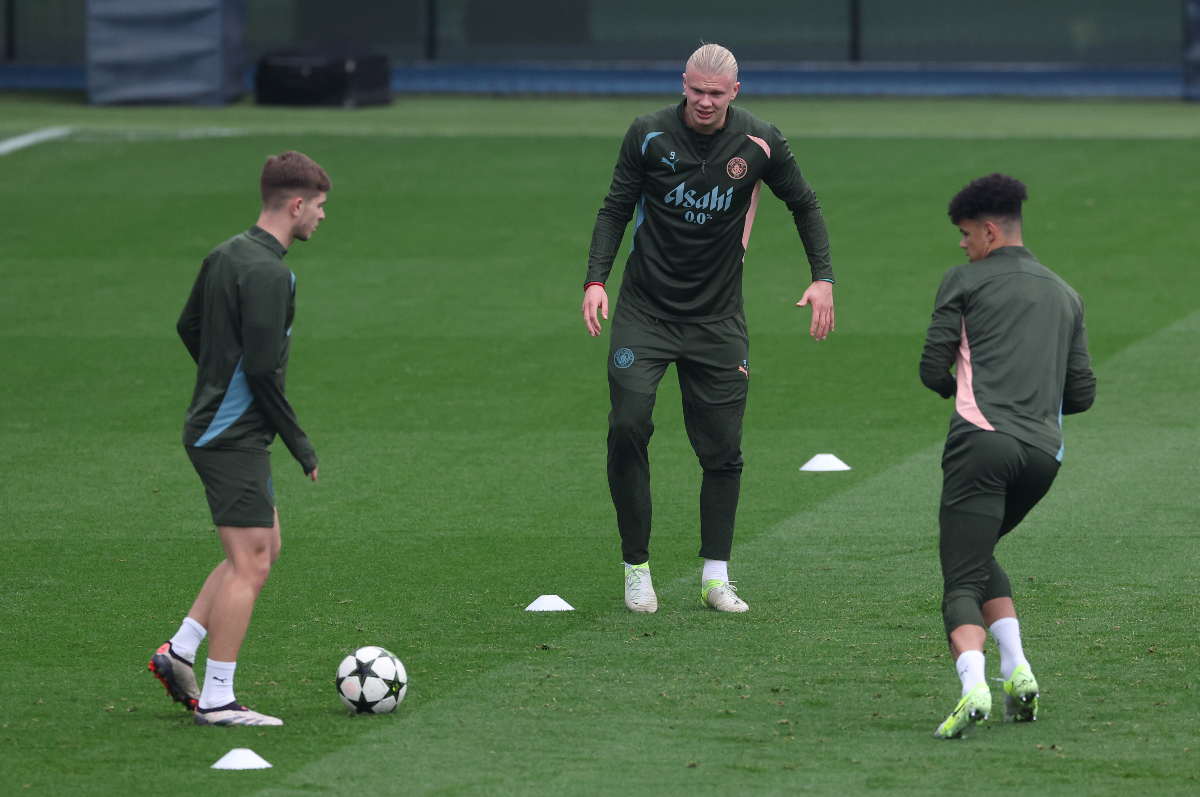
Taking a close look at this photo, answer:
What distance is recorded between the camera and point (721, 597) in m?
7.11

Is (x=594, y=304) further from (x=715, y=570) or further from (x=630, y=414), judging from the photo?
(x=715, y=570)

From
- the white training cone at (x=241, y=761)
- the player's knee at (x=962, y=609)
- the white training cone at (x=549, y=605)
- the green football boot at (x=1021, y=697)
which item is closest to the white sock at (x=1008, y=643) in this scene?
the green football boot at (x=1021, y=697)

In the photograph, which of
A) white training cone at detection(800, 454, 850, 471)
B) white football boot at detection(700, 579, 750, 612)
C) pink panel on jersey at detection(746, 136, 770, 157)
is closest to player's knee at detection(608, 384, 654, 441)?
white football boot at detection(700, 579, 750, 612)

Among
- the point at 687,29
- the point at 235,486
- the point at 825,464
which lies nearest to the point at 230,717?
the point at 235,486

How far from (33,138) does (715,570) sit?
58.1 feet

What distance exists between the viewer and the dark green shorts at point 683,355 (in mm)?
7172

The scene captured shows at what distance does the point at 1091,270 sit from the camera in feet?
54.0

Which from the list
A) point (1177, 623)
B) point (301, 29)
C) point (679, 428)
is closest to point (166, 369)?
point (679, 428)

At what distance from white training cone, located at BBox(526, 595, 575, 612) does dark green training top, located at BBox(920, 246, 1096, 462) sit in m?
2.29

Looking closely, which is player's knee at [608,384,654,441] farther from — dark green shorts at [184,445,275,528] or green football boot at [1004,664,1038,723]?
green football boot at [1004,664,1038,723]

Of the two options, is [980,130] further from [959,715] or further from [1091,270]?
[959,715]

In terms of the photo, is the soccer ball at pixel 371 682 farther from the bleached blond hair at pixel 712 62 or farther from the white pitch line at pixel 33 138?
the white pitch line at pixel 33 138

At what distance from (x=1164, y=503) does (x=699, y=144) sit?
3613mm

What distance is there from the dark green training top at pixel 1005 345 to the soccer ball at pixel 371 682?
6.78 ft
